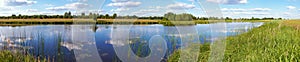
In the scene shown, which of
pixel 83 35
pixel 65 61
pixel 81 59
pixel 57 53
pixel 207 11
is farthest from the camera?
pixel 57 53

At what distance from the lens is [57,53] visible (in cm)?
923

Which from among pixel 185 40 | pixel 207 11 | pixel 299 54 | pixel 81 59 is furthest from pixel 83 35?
pixel 185 40

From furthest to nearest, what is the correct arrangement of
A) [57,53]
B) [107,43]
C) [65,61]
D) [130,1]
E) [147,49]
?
1. [107,43]
2. [147,49]
3. [57,53]
4. [65,61]
5. [130,1]

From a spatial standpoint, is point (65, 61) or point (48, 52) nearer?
point (65, 61)

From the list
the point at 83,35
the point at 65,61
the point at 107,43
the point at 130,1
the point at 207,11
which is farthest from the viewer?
the point at 107,43

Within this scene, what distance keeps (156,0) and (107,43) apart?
5.83 m

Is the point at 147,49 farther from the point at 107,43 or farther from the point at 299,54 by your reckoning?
the point at 299,54

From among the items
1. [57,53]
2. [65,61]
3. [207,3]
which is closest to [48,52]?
[57,53]

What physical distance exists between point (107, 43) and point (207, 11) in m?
6.76

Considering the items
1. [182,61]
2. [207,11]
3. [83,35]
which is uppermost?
[207,11]

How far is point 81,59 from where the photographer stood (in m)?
7.73

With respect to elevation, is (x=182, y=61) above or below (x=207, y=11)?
below

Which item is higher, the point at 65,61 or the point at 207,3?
the point at 207,3

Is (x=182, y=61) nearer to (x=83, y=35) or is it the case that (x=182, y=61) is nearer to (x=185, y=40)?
(x=83, y=35)
